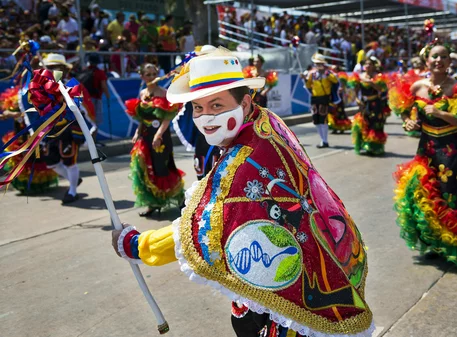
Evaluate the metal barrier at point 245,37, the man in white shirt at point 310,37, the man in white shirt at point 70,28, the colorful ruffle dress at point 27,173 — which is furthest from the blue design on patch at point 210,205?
the man in white shirt at point 310,37

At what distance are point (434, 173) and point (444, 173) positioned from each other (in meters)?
0.10

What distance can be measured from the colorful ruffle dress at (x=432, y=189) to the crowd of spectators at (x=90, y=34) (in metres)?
8.84

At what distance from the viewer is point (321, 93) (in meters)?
13.1

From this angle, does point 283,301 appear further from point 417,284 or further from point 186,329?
point 417,284

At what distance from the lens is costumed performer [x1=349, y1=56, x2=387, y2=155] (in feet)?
37.8

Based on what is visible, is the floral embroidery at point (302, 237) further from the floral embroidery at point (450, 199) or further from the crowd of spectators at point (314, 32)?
the crowd of spectators at point (314, 32)

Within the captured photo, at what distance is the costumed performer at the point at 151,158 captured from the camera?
724 centimetres

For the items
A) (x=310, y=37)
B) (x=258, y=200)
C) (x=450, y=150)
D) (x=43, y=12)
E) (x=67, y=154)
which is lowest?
(x=67, y=154)

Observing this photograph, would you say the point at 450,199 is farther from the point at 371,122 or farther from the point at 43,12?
the point at 43,12

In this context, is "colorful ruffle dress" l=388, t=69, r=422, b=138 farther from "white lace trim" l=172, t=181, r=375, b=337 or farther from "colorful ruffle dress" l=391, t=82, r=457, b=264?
"white lace trim" l=172, t=181, r=375, b=337

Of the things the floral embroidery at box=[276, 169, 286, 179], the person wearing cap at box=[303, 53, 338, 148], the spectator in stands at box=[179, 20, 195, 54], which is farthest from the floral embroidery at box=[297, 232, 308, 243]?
the spectator in stands at box=[179, 20, 195, 54]

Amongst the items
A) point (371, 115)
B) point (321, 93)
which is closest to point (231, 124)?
point (371, 115)

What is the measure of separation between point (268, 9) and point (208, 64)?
73.6 ft

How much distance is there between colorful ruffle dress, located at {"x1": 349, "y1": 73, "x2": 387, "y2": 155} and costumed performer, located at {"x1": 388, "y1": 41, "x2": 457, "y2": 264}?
20.8 ft
